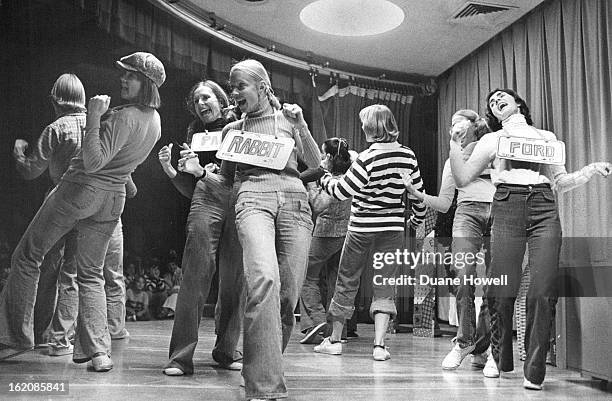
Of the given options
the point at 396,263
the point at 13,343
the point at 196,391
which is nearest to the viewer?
the point at 196,391

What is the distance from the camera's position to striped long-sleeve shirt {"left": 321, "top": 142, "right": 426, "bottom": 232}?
98.8 inches

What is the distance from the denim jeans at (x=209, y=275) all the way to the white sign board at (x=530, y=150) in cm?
100

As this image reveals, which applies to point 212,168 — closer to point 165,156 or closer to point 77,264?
point 165,156

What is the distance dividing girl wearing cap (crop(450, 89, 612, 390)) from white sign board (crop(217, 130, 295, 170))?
809 millimetres

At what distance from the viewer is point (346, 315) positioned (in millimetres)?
2568

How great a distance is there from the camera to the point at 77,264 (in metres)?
2.06

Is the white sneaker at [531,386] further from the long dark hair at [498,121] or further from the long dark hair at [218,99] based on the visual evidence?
the long dark hair at [218,99]

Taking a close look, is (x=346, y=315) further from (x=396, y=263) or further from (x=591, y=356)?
(x=591, y=356)

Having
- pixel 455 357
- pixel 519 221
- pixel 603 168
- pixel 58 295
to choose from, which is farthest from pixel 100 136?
pixel 603 168

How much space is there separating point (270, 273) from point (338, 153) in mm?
1000

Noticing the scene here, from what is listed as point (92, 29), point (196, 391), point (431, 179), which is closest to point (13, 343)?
point (196, 391)

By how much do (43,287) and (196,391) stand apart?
0.64 metres

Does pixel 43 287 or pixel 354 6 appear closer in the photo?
pixel 43 287

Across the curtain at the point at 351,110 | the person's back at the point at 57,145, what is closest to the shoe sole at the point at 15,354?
the person's back at the point at 57,145
